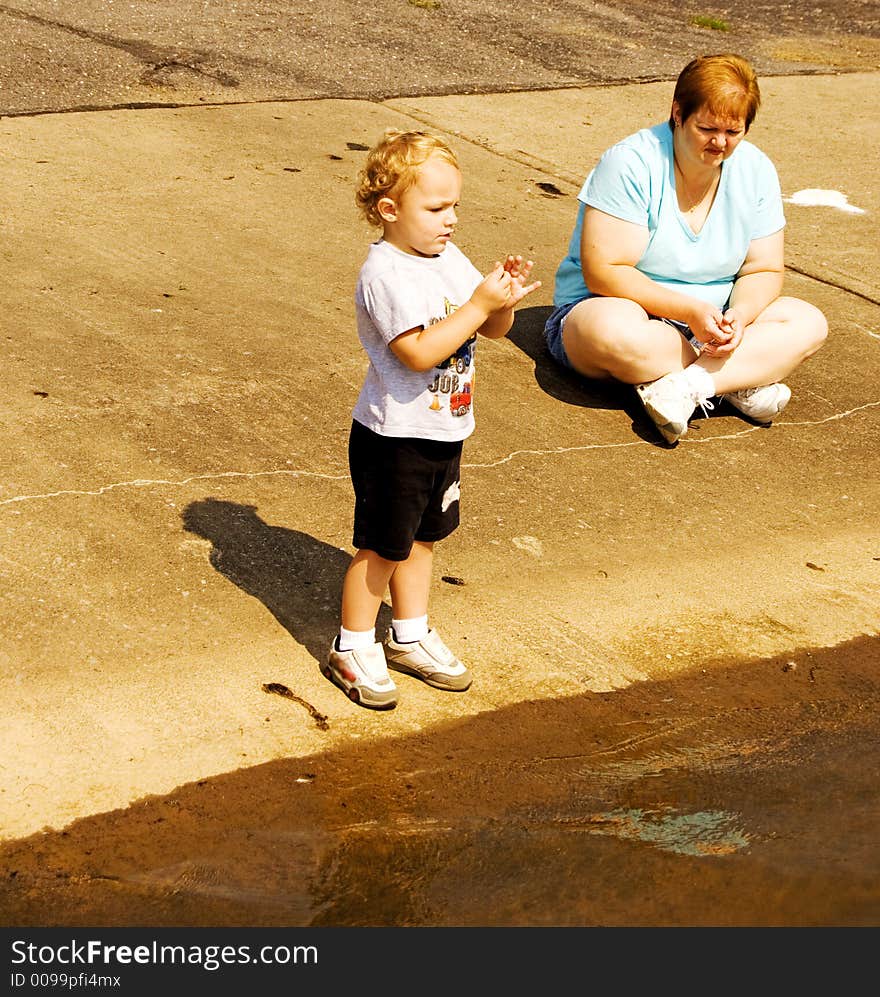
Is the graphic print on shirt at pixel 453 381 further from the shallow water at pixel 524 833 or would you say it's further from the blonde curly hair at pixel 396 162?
the shallow water at pixel 524 833

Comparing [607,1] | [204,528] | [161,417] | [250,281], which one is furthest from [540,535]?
[607,1]

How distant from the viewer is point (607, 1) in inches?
467

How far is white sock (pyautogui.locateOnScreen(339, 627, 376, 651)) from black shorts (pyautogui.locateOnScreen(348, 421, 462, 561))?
8.5 inches

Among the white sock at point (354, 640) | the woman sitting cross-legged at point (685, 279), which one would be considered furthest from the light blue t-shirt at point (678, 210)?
the white sock at point (354, 640)

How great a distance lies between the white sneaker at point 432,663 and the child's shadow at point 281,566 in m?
0.20

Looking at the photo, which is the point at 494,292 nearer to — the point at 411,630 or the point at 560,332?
the point at 411,630

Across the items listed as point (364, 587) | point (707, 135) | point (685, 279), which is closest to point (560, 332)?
point (685, 279)

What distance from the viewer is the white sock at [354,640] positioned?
3.53 m

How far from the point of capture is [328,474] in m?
4.46

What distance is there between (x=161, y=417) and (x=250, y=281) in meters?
1.26

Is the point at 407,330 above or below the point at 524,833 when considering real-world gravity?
→ above

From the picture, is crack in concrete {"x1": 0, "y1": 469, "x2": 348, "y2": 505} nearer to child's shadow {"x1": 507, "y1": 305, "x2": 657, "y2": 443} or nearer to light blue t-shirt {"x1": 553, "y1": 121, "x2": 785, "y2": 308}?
child's shadow {"x1": 507, "y1": 305, "x2": 657, "y2": 443}

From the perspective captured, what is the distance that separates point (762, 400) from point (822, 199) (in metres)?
2.76
